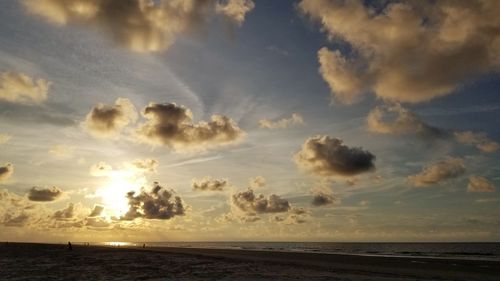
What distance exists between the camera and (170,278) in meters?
34.6

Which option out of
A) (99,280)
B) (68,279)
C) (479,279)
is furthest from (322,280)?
(68,279)

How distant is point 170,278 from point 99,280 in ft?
18.3

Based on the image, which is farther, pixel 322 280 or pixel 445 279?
pixel 445 279

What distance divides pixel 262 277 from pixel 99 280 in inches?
538

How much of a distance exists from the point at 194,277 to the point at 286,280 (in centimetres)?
790

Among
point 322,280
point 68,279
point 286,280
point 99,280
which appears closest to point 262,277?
point 286,280

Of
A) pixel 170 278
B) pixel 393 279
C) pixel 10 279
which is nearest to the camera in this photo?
pixel 10 279

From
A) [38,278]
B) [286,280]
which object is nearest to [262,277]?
[286,280]

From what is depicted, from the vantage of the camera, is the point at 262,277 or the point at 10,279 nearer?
the point at 10,279

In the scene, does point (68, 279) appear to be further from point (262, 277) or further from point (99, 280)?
point (262, 277)

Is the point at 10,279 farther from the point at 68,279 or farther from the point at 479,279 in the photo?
the point at 479,279

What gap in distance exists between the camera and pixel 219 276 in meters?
36.8

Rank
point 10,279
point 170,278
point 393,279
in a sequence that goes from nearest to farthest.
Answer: point 10,279 → point 170,278 → point 393,279

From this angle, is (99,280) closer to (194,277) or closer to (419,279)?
(194,277)
